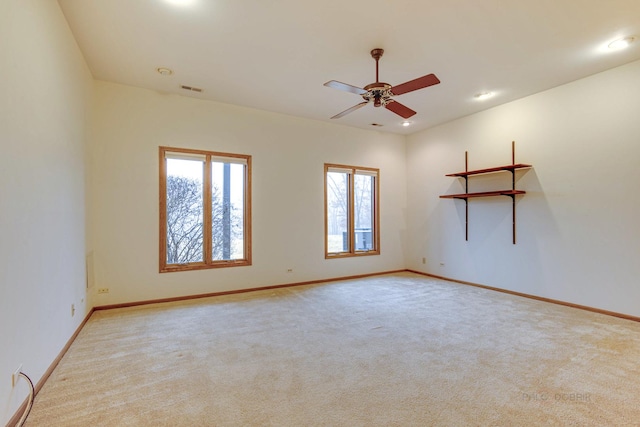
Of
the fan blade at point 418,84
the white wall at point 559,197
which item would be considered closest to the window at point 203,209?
the fan blade at point 418,84

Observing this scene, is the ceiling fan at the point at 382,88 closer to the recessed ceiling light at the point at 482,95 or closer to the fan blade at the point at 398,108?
the fan blade at the point at 398,108

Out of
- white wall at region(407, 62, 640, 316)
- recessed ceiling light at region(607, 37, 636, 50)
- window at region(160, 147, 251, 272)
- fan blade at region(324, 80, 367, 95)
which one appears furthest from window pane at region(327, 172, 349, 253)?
recessed ceiling light at region(607, 37, 636, 50)

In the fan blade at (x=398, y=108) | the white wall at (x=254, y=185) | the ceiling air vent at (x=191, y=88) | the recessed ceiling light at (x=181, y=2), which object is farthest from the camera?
the ceiling air vent at (x=191, y=88)

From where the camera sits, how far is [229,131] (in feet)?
16.2

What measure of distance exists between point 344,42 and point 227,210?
3.10m

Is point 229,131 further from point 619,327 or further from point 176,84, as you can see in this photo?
point 619,327

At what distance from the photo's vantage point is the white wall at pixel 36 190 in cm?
176

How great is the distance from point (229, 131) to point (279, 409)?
163 inches

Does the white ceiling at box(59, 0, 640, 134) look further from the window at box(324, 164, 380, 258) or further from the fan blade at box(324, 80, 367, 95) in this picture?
the window at box(324, 164, 380, 258)

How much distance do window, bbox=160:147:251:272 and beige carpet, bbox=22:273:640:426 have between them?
92 centimetres

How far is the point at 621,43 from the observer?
10.5 feet

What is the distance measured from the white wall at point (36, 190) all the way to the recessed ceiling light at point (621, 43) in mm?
5177

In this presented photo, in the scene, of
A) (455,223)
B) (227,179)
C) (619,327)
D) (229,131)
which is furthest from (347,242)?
(619,327)

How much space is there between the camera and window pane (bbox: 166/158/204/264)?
4574 mm
